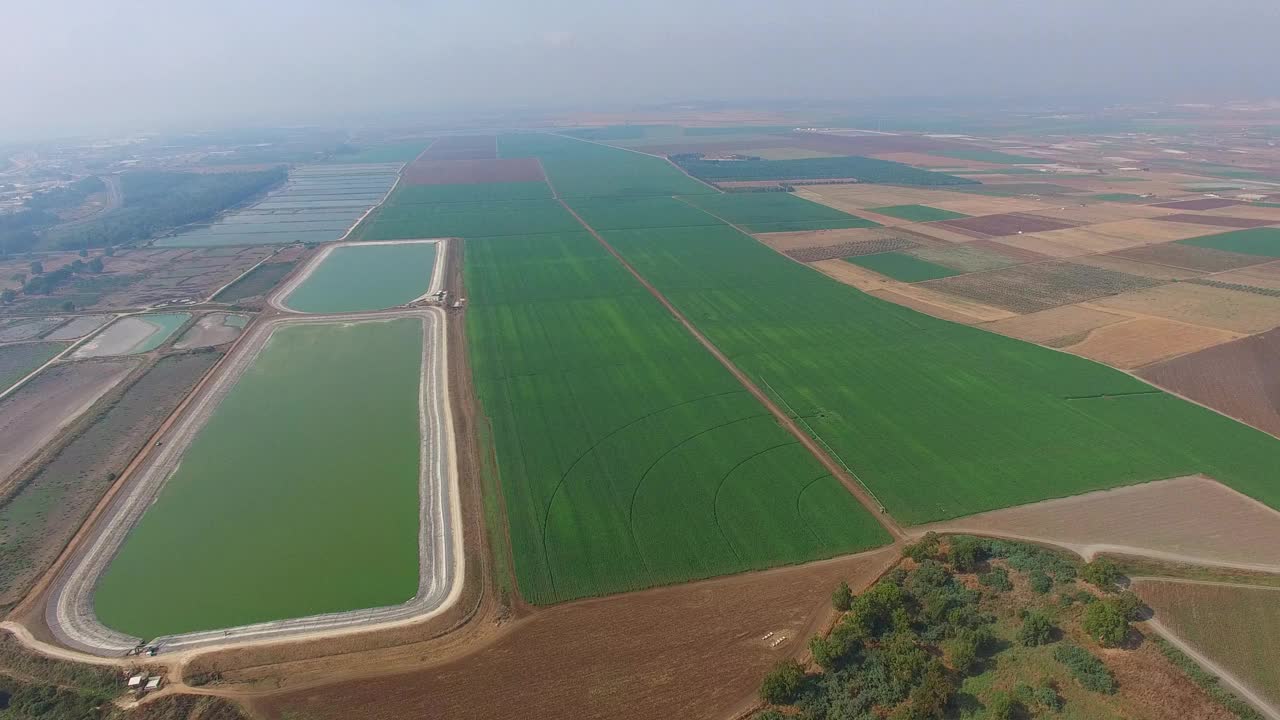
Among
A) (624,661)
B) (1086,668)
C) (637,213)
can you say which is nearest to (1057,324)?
(1086,668)

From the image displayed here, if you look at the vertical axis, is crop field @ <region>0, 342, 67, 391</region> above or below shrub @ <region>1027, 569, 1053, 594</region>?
above

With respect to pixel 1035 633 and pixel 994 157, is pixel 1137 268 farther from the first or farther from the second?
pixel 994 157

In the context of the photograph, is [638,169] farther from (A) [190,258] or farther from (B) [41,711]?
(B) [41,711]

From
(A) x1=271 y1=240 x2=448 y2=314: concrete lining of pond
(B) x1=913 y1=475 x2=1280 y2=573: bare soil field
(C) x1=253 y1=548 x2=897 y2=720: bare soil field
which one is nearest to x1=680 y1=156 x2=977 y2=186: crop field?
(A) x1=271 y1=240 x2=448 y2=314: concrete lining of pond

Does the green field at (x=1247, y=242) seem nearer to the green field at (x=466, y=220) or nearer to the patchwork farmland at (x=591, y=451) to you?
the patchwork farmland at (x=591, y=451)

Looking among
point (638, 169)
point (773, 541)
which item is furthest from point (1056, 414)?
point (638, 169)

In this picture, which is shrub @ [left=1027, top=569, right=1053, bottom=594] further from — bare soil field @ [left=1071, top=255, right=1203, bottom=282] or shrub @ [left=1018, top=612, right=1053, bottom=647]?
bare soil field @ [left=1071, top=255, right=1203, bottom=282]
